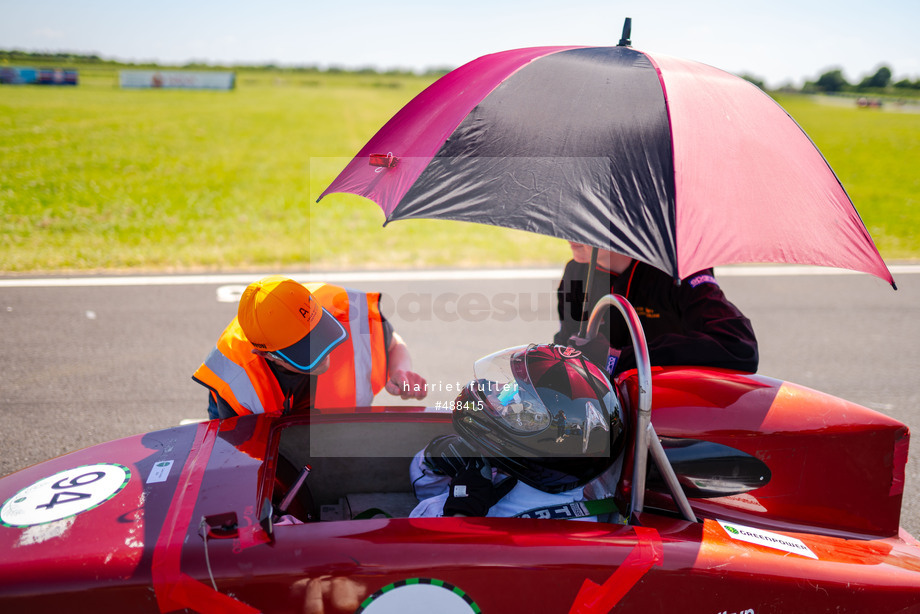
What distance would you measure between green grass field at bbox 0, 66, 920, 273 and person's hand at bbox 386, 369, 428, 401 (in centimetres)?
437

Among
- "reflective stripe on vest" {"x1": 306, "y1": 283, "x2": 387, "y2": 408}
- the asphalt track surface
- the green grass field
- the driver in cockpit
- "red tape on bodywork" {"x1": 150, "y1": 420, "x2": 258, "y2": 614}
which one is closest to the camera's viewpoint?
"red tape on bodywork" {"x1": 150, "y1": 420, "x2": 258, "y2": 614}

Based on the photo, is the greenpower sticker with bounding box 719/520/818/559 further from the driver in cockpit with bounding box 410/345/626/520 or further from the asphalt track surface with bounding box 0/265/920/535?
the asphalt track surface with bounding box 0/265/920/535

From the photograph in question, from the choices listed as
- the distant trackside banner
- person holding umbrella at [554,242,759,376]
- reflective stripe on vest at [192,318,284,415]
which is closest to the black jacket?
person holding umbrella at [554,242,759,376]

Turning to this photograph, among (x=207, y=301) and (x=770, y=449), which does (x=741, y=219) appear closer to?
(x=770, y=449)

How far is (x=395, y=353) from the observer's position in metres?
2.87

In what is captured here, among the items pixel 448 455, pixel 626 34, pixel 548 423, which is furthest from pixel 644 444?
pixel 626 34

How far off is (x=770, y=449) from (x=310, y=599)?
1.44 metres

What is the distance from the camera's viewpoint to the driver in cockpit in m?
1.81

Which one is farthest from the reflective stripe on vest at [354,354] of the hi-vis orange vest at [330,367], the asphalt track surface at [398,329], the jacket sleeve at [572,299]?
the asphalt track surface at [398,329]

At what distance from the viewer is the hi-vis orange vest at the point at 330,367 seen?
225cm

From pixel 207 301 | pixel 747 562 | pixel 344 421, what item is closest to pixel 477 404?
pixel 344 421

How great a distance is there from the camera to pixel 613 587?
1.61 m

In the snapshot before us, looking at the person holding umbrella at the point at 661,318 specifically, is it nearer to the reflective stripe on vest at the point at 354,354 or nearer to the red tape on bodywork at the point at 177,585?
the reflective stripe on vest at the point at 354,354

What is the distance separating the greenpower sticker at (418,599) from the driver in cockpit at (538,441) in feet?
0.93
